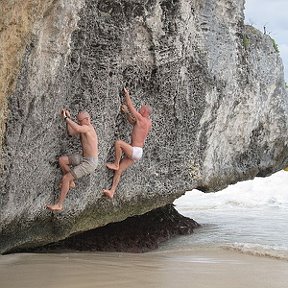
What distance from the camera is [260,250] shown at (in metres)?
9.10


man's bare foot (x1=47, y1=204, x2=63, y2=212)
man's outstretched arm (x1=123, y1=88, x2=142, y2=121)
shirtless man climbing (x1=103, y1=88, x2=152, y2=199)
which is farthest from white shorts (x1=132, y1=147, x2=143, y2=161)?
man's bare foot (x1=47, y1=204, x2=63, y2=212)

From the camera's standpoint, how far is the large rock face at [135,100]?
6266mm

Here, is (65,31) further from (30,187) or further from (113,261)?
(113,261)

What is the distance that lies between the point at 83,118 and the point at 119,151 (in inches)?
37.1

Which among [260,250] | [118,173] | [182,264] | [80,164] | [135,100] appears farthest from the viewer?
[260,250]

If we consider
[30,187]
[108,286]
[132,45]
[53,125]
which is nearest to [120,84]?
[132,45]

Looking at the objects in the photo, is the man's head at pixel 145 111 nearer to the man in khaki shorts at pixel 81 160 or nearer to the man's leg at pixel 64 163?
the man in khaki shorts at pixel 81 160

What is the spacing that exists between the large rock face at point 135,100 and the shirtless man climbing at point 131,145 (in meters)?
0.11

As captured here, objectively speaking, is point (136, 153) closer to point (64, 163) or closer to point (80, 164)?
point (80, 164)

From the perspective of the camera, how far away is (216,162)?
10.2 m

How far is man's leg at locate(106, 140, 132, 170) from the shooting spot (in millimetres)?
7707

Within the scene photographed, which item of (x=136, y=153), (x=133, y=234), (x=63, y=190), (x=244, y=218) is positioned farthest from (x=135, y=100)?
(x=244, y=218)

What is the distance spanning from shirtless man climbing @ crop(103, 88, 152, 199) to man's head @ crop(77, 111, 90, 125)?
820 mm

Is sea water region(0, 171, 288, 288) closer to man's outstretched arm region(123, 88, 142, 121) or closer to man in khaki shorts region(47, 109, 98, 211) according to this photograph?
man in khaki shorts region(47, 109, 98, 211)
